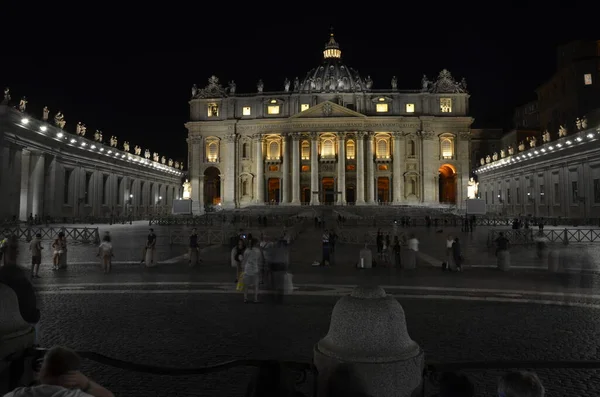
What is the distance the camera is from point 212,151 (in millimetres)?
82125

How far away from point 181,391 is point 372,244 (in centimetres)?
2088

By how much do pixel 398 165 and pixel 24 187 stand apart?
183 ft

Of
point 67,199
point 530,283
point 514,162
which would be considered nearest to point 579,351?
point 530,283

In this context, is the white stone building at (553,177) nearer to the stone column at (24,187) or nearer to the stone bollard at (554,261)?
the stone bollard at (554,261)

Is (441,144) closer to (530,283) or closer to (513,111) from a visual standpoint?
(513,111)

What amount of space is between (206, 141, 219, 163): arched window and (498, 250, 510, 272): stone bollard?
70172 millimetres

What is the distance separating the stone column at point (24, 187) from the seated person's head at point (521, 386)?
45679 mm

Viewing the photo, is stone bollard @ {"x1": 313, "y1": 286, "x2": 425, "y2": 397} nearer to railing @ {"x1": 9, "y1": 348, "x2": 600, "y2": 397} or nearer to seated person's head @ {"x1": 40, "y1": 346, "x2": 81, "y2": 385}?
railing @ {"x1": 9, "y1": 348, "x2": 600, "y2": 397}

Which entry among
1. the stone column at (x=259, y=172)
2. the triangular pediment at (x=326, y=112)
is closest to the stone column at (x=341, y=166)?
the triangular pediment at (x=326, y=112)

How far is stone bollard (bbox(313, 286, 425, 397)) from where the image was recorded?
3.92m

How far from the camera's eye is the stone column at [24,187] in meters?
41.5

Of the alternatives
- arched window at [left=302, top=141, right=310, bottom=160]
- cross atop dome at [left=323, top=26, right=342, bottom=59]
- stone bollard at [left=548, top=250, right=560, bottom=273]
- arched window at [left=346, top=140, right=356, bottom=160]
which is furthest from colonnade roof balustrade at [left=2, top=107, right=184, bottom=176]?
cross atop dome at [left=323, top=26, right=342, bottom=59]

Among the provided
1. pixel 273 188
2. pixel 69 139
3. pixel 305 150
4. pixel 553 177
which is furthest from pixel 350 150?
pixel 69 139

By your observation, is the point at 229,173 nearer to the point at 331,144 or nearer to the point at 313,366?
the point at 331,144
